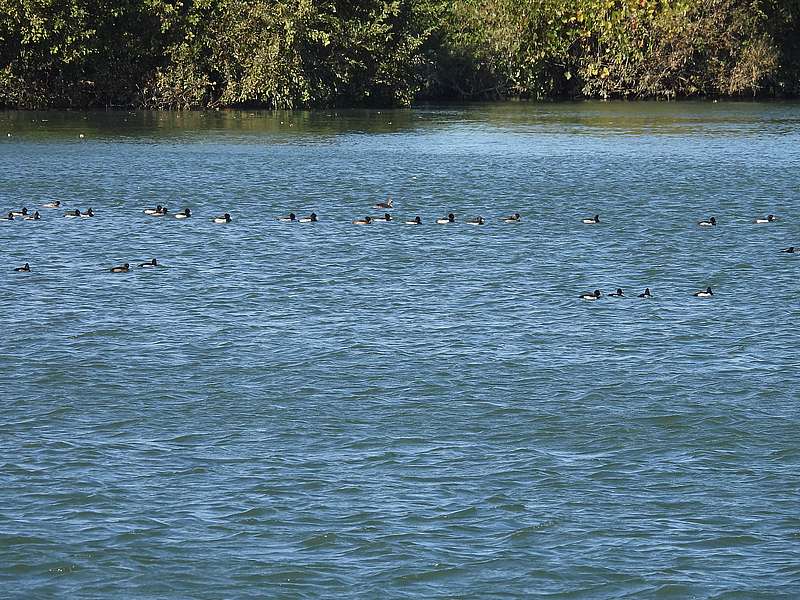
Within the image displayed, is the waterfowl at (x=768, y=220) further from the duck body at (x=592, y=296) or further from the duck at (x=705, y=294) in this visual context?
the duck body at (x=592, y=296)

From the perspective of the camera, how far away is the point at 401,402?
19.6 m

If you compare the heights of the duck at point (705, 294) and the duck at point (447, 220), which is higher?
the duck at point (447, 220)

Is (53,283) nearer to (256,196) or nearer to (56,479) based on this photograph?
(56,479)

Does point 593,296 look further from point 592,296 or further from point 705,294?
point 705,294

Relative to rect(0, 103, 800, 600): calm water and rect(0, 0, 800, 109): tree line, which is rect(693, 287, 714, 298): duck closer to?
rect(0, 103, 800, 600): calm water

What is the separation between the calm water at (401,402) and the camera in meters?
14.3

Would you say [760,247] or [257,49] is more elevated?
[257,49]

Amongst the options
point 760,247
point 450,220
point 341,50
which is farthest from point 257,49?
point 760,247

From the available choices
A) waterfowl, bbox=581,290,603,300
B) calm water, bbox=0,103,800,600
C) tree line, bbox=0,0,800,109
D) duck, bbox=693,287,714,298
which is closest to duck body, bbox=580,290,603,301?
waterfowl, bbox=581,290,603,300

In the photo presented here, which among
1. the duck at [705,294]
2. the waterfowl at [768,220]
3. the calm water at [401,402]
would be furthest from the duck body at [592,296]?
the waterfowl at [768,220]

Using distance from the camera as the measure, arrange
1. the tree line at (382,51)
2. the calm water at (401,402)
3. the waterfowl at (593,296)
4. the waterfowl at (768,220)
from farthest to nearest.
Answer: the tree line at (382,51) < the waterfowl at (768,220) < the waterfowl at (593,296) < the calm water at (401,402)

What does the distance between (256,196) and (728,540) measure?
2955cm

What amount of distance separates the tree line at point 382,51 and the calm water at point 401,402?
33.0 meters

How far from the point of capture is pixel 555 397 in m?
19.7
